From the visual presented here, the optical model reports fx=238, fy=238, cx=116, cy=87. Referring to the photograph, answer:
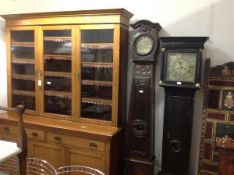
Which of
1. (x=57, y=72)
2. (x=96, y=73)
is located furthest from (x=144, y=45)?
(x=57, y=72)

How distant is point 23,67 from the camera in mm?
3217

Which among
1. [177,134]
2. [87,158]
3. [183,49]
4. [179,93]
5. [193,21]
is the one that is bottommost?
[87,158]

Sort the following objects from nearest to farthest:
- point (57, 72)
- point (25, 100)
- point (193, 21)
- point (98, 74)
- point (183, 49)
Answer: point (183, 49), point (193, 21), point (98, 74), point (57, 72), point (25, 100)

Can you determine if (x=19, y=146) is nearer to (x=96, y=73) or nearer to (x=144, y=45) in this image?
(x=96, y=73)

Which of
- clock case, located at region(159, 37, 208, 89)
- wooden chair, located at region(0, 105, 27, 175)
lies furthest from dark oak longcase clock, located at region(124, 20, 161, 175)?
wooden chair, located at region(0, 105, 27, 175)

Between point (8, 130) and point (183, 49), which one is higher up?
point (183, 49)

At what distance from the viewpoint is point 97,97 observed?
2.78 metres

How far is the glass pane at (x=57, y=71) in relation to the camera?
9.29 feet

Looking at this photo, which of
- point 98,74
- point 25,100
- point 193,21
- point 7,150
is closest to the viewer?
point 7,150

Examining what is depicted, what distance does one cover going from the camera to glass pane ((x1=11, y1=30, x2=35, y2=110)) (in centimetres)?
306

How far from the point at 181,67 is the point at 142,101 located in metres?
0.54

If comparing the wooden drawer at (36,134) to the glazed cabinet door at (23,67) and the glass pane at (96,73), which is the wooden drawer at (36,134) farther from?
the glass pane at (96,73)

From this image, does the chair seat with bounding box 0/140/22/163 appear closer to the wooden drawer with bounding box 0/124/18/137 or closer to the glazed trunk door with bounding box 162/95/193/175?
the wooden drawer with bounding box 0/124/18/137

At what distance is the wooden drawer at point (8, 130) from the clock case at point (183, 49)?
185cm
